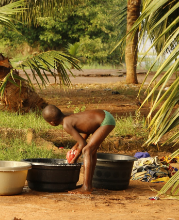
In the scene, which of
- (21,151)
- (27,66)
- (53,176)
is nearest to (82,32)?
(27,66)

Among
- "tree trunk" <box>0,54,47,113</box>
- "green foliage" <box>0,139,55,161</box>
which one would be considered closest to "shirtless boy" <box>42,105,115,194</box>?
"green foliage" <box>0,139,55,161</box>

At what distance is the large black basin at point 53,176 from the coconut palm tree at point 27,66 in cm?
237

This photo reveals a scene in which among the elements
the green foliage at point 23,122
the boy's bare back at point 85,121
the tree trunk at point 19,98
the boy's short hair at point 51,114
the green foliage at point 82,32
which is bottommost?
the green foliage at point 23,122

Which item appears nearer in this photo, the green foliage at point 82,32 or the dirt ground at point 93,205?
the dirt ground at point 93,205

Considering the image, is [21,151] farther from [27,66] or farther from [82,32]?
[82,32]

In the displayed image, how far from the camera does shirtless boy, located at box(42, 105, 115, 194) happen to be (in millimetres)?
4586

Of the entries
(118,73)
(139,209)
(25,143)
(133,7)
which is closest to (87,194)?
(139,209)

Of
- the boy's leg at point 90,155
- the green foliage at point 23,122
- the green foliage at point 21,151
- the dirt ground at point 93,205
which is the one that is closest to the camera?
the dirt ground at point 93,205

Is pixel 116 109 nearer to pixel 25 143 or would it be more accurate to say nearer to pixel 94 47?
pixel 25 143

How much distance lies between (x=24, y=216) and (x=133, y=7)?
1054 cm

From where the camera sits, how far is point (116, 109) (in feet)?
34.6

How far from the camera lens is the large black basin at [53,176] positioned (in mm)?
4625

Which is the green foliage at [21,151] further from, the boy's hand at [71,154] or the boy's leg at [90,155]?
the boy's leg at [90,155]

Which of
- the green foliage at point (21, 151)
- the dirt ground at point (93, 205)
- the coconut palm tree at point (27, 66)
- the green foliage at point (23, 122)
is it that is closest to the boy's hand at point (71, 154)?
the dirt ground at point (93, 205)
